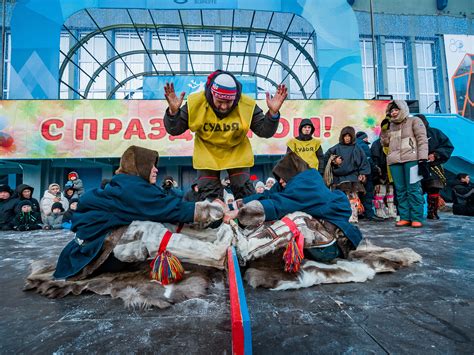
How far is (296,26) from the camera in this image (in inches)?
586

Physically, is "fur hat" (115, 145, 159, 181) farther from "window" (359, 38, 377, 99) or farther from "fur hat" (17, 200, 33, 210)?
"window" (359, 38, 377, 99)

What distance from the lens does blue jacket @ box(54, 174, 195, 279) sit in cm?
166

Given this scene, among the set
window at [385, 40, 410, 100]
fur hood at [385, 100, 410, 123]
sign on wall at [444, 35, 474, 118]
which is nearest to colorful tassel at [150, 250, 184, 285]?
fur hood at [385, 100, 410, 123]

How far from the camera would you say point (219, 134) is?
238 cm

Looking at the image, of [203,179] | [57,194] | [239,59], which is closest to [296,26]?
[239,59]

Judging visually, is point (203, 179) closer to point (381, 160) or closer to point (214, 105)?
point (214, 105)

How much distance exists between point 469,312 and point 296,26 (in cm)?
1632

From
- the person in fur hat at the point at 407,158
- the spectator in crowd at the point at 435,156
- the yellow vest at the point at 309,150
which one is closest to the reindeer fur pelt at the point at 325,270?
the person in fur hat at the point at 407,158

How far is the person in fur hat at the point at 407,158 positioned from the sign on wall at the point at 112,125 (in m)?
2.82

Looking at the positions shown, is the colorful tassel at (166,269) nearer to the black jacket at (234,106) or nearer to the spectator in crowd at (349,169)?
the black jacket at (234,106)

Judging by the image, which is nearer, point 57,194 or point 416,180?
point 416,180

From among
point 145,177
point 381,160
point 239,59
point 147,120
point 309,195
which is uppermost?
point 239,59

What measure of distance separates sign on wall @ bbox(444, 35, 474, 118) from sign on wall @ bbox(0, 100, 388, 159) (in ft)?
32.2

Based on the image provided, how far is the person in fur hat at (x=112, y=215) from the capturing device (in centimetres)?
166
